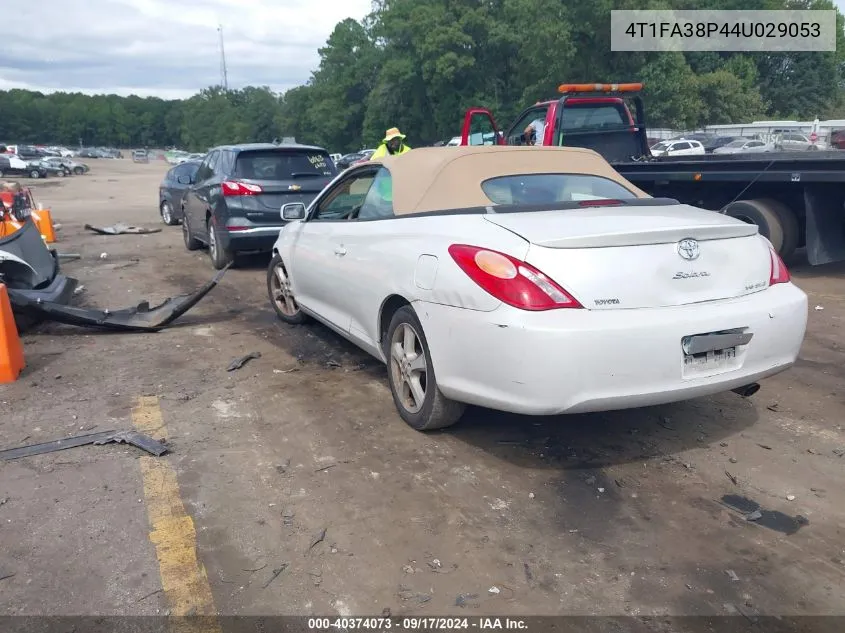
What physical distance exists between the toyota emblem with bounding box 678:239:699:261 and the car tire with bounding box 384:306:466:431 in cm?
137

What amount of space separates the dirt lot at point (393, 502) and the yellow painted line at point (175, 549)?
0.04 feet

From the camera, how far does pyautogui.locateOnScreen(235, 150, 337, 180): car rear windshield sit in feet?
31.7

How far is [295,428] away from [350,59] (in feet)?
250

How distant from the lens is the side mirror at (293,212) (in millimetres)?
5977

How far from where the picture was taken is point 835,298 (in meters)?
7.74

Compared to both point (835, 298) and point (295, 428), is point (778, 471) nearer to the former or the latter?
point (295, 428)

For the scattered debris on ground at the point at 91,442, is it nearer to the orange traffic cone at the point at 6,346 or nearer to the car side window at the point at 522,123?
the orange traffic cone at the point at 6,346

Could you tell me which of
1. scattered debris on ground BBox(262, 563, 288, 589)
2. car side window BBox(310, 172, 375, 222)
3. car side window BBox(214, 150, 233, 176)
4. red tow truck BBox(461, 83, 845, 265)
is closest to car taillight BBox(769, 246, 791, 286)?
car side window BBox(310, 172, 375, 222)

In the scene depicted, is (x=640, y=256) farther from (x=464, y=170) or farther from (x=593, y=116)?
(x=593, y=116)

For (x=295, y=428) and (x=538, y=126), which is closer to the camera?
(x=295, y=428)

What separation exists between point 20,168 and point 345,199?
5110 centimetres

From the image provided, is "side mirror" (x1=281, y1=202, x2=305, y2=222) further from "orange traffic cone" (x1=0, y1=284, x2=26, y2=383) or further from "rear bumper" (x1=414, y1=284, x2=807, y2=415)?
"rear bumper" (x1=414, y1=284, x2=807, y2=415)

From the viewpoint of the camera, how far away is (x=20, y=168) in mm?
48875

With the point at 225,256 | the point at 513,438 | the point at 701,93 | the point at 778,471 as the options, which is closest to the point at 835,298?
the point at 778,471
